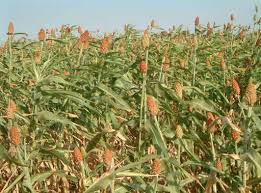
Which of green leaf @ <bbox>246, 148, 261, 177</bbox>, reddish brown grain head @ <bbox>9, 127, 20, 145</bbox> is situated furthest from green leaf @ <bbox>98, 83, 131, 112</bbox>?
green leaf @ <bbox>246, 148, 261, 177</bbox>

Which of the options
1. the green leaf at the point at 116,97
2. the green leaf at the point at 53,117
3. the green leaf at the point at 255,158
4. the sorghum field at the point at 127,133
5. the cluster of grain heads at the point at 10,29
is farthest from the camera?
the cluster of grain heads at the point at 10,29

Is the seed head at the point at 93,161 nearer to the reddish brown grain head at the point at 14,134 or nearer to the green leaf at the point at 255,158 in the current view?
the reddish brown grain head at the point at 14,134

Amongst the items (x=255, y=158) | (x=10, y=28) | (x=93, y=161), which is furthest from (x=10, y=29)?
(x=255, y=158)

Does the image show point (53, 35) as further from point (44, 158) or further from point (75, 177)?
point (75, 177)

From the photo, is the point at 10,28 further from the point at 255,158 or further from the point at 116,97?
the point at 255,158

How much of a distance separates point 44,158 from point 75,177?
46 cm

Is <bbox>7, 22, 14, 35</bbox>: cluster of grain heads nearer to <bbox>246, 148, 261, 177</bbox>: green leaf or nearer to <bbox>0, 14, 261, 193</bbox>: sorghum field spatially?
<bbox>0, 14, 261, 193</bbox>: sorghum field

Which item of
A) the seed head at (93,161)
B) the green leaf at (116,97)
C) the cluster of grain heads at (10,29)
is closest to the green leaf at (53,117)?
the green leaf at (116,97)

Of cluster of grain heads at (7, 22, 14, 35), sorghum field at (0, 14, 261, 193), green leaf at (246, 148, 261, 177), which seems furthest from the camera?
cluster of grain heads at (7, 22, 14, 35)

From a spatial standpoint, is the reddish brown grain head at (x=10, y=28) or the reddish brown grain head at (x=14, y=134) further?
the reddish brown grain head at (x=10, y=28)

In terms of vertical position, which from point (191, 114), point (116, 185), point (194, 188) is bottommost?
point (194, 188)

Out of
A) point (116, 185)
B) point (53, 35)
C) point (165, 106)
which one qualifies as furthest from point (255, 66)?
point (53, 35)

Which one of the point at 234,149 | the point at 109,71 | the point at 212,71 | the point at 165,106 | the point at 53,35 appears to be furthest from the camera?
the point at 53,35

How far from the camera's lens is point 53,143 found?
258 centimetres
